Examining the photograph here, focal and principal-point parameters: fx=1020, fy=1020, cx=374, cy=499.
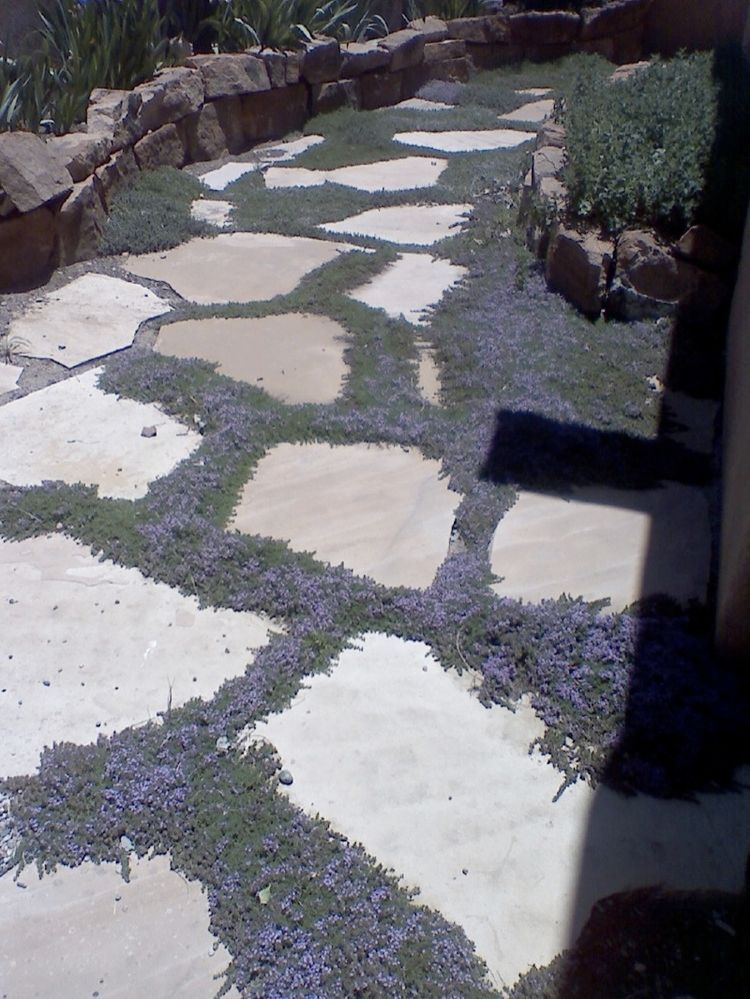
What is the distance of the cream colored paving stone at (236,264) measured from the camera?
4895 millimetres

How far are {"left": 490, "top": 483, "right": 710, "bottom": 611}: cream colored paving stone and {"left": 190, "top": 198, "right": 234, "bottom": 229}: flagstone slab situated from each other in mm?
3317

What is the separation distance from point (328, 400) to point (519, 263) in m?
1.74

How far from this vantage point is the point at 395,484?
3.34 metres

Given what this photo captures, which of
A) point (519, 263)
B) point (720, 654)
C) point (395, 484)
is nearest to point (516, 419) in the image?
point (395, 484)

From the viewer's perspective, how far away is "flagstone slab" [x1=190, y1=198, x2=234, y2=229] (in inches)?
230

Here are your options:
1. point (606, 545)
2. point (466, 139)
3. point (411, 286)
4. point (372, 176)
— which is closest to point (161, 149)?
point (372, 176)

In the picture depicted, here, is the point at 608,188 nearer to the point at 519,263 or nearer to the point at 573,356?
the point at 519,263

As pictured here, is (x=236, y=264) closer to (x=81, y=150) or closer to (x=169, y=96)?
(x=81, y=150)

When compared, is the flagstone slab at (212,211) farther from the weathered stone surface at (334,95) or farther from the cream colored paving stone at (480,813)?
the cream colored paving stone at (480,813)

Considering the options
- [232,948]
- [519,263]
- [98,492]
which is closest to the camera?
[232,948]

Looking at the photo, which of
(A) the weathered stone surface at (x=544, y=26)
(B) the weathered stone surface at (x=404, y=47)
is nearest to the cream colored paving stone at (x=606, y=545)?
(B) the weathered stone surface at (x=404, y=47)

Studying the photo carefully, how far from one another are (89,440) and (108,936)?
2001mm

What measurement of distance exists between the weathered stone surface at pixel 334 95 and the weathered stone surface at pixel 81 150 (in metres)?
2.95

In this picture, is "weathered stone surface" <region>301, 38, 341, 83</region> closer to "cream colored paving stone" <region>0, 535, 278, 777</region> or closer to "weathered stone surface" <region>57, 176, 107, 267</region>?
"weathered stone surface" <region>57, 176, 107, 267</region>
